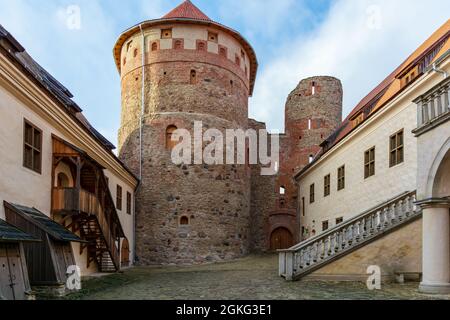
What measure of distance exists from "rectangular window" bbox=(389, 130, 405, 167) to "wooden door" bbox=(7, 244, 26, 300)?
12.8 metres

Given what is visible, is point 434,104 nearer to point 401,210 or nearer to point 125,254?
point 401,210

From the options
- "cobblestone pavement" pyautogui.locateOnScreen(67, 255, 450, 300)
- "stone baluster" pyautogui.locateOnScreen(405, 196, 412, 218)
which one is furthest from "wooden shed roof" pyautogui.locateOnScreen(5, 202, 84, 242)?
"stone baluster" pyautogui.locateOnScreen(405, 196, 412, 218)

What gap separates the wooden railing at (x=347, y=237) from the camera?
14.5 m

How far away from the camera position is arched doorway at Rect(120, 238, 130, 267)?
24797mm

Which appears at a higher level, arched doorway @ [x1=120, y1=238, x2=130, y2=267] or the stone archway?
the stone archway

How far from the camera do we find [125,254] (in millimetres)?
25250

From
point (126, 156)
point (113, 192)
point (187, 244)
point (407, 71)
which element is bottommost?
point (187, 244)

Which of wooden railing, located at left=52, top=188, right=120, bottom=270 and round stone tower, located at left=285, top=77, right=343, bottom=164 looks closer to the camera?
wooden railing, located at left=52, top=188, right=120, bottom=270

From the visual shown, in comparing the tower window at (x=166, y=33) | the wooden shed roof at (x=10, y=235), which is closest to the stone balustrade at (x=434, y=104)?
the wooden shed roof at (x=10, y=235)

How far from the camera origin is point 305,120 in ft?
121

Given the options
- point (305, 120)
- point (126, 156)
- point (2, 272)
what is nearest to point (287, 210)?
point (305, 120)

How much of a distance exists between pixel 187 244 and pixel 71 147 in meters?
13.3

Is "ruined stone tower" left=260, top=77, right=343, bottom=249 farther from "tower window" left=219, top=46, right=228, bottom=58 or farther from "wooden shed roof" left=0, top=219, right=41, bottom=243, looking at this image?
"wooden shed roof" left=0, top=219, right=41, bottom=243
